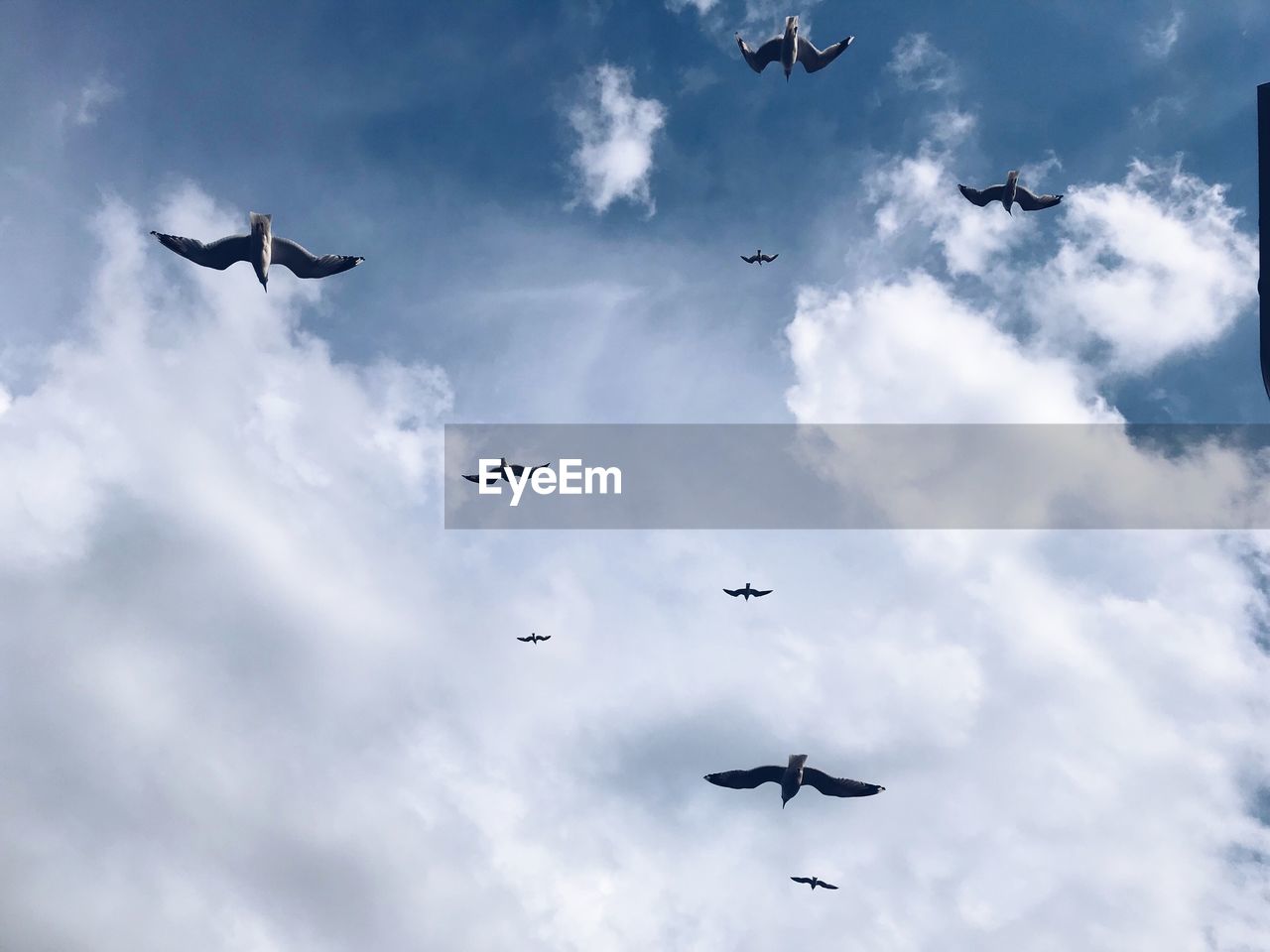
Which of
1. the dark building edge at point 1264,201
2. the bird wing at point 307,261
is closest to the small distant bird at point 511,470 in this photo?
the bird wing at point 307,261

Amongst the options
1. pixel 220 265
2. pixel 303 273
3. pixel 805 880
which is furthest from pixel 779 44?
pixel 805 880

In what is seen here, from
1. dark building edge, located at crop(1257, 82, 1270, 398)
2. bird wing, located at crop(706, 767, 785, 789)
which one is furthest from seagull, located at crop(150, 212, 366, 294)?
dark building edge, located at crop(1257, 82, 1270, 398)

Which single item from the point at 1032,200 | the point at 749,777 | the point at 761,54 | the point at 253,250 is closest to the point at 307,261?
the point at 253,250

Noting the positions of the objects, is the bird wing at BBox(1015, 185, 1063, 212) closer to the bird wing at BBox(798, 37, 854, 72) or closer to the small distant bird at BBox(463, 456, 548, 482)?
the bird wing at BBox(798, 37, 854, 72)

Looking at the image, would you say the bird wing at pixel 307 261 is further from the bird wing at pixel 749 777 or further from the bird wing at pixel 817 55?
the bird wing at pixel 749 777

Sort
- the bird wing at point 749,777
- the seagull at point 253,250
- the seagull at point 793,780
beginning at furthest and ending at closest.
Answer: the bird wing at point 749,777
the seagull at point 793,780
the seagull at point 253,250

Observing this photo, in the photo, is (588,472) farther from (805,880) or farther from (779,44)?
(805,880)
